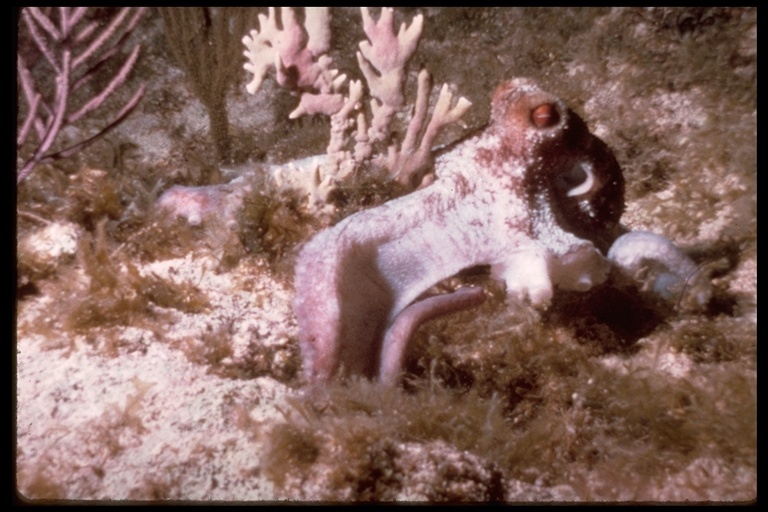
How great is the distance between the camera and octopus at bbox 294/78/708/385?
9.39 ft

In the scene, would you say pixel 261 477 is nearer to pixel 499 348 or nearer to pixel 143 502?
pixel 143 502

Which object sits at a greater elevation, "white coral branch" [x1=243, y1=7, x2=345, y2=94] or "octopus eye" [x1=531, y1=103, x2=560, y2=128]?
"white coral branch" [x1=243, y1=7, x2=345, y2=94]

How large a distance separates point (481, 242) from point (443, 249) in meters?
0.30

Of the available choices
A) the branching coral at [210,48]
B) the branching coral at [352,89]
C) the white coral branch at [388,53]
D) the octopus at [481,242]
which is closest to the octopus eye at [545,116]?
the octopus at [481,242]

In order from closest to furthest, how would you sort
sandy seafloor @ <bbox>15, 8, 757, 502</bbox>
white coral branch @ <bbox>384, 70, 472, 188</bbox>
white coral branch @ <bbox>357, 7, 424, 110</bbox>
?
sandy seafloor @ <bbox>15, 8, 757, 502</bbox> < white coral branch @ <bbox>357, 7, 424, 110</bbox> < white coral branch @ <bbox>384, 70, 472, 188</bbox>

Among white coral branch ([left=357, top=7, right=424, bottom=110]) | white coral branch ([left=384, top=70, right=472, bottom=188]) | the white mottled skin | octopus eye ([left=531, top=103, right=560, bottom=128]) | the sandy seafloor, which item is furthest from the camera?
white coral branch ([left=384, top=70, right=472, bottom=188])

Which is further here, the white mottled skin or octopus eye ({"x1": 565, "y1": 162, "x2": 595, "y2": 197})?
octopus eye ({"x1": 565, "y1": 162, "x2": 595, "y2": 197})

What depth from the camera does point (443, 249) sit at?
3.34m

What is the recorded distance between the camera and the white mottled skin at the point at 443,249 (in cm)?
283

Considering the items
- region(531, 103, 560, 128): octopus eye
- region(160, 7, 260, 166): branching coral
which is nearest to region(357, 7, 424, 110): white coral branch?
region(531, 103, 560, 128): octopus eye

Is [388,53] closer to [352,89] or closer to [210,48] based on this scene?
[352,89]

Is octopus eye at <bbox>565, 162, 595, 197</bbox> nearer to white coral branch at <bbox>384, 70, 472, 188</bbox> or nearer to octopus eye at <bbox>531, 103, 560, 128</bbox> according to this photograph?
octopus eye at <bbox>531, 103, 560, 128</bbox>

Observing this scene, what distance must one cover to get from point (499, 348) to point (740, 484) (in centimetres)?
136

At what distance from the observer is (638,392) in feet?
8.45
